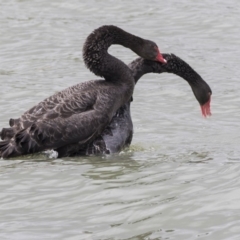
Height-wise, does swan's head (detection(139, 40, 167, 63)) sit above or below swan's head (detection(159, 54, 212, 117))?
above

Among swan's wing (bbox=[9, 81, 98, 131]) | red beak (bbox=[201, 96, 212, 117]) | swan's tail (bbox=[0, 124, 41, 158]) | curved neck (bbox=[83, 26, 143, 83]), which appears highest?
curved neck (bbox=[83, 26, 143, 83])

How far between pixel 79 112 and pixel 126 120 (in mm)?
679

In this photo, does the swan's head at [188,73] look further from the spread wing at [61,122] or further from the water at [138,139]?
the spread wing at [61,122]

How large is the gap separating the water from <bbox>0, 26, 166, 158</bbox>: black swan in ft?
0.63

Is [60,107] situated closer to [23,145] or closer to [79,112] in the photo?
[79,112]

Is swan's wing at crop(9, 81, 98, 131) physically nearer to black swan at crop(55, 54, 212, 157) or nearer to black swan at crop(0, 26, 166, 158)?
black swan at crop(0, 26, 166, 158)

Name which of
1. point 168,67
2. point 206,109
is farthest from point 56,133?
point 206,109

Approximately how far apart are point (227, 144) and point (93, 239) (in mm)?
3633

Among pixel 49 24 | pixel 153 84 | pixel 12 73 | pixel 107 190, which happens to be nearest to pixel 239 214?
pixel 107 190

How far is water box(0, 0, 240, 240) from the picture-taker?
7.44m

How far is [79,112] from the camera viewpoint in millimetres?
9773

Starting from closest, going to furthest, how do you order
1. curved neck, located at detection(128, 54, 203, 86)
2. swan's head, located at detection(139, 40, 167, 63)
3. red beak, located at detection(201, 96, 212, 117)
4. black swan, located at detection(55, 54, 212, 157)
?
black swan, located at detection(55, 54, 212, 157) → swan's head, located at detection(139, 40, 167, 63) → curved neck, located at detection(128, 54, 203, 86) → red beak, located at detection(201, 96, 212, 117)

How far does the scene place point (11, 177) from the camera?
885cm

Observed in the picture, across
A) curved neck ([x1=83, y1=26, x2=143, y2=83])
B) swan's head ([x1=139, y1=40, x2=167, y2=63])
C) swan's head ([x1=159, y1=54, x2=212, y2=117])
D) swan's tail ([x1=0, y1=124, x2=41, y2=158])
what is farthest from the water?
swan's head ([x1=139, y1=40, x2=167, y2=63])
